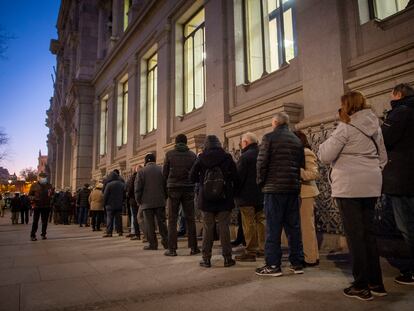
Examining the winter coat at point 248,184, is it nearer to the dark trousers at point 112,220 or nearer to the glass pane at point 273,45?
the glass pane at point 273,45

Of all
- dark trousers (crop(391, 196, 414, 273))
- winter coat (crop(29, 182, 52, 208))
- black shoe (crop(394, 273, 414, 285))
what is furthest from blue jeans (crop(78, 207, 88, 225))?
dark trousers (crop(391, 196, 414, 273))

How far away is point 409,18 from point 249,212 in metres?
4.25

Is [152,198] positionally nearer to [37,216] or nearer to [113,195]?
[113,195]

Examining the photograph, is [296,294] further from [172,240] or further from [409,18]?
[409,18]

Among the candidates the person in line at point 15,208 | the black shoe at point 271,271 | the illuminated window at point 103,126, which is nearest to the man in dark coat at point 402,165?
the black shoe at point 271,271

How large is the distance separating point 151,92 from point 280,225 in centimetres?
1427

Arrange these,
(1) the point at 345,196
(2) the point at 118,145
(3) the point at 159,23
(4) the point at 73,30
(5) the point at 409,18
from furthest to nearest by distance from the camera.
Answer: (4) the point at 73,30, (2) the point at 118,145, (3) the point at 159,23, (5) the point at 409,18, (1) the point at 345,196

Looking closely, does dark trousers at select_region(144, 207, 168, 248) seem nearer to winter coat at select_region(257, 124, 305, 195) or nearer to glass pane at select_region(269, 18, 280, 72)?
winter coat at select_region(257, 124, 305, 195)

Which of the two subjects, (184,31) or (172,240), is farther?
(184,31)

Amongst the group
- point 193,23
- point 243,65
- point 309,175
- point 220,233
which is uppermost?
point 193,23

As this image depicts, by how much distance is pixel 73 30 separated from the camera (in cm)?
3161

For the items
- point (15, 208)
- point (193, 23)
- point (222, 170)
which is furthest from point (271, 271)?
point (15, 208)

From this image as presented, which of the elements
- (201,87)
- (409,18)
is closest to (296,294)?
(409,18)

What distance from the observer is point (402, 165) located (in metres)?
3.78
